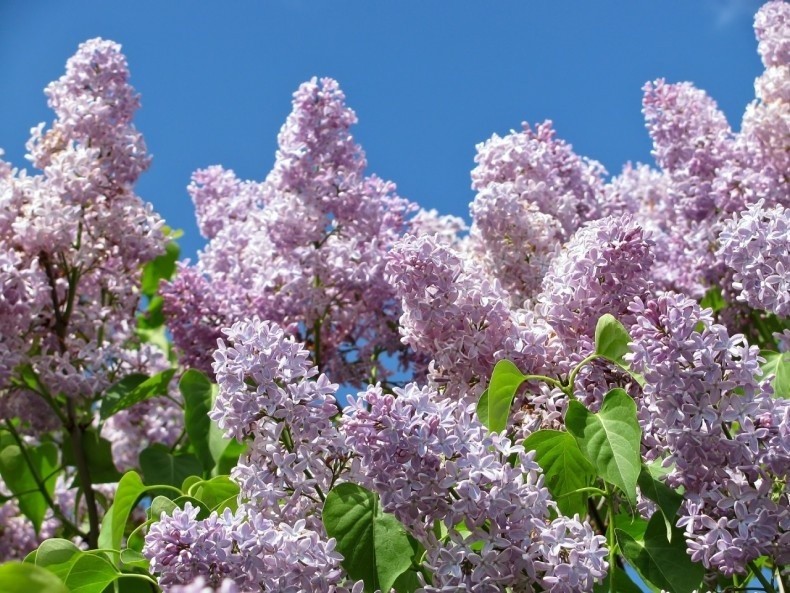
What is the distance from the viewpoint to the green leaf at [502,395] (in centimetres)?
174

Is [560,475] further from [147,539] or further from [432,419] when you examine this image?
[147,539]

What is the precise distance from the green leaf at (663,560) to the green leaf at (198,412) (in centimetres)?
119

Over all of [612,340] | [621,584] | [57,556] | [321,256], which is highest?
[321,256]

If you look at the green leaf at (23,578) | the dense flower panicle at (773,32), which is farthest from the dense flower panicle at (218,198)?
the green leaf at (23,578)

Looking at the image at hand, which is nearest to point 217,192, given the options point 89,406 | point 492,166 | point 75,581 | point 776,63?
point 89,406

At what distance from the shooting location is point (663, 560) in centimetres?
165

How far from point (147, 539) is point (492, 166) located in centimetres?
168

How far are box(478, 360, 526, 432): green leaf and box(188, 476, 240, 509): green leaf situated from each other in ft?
1.69

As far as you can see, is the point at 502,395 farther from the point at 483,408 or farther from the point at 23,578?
the point at 23,578

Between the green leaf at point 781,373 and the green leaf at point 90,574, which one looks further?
the green leaf at point 781,373

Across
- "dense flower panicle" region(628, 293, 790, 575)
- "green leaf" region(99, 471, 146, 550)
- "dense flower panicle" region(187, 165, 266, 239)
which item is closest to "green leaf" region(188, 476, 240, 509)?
"green leaf" region(99, 471, 146, 550)

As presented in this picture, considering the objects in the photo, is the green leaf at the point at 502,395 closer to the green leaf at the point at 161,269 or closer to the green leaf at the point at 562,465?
the green leaf at the point at 562,465

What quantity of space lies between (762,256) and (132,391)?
179 centimetres

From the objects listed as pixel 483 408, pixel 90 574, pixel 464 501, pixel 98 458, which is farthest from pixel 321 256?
pixel 464 501
